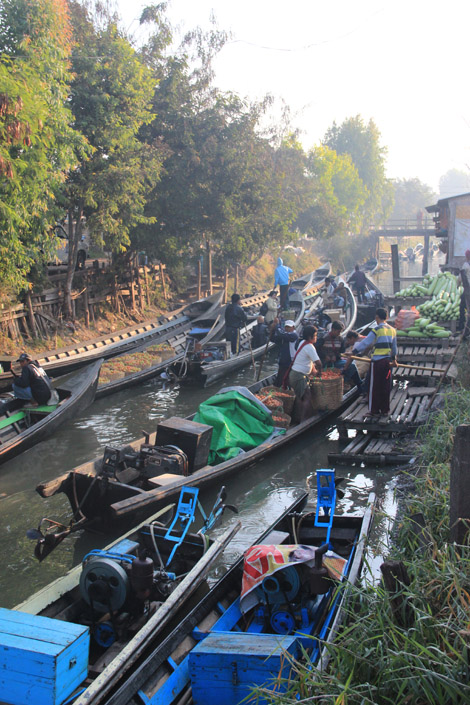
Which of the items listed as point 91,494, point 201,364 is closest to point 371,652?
point 91,494

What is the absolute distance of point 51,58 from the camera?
11.8 meters

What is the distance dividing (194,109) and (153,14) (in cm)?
335

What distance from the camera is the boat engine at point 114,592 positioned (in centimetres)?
409

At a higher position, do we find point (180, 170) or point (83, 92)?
point (83, 92)

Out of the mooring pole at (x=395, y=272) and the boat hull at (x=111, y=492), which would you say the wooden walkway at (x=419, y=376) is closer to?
the boat hull at (x=111, y=492)

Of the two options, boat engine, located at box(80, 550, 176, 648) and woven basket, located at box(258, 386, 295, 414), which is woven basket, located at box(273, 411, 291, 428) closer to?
woven basket, located at box(258, 386, 295, 414)

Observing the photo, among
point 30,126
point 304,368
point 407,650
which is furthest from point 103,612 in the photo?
→ point 30,126

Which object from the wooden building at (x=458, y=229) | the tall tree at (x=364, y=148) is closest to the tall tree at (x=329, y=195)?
the tall tree at (x=364, y=148)

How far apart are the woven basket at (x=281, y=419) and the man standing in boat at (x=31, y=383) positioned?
12.8 ft

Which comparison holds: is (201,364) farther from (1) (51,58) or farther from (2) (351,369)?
(1) (51,58)

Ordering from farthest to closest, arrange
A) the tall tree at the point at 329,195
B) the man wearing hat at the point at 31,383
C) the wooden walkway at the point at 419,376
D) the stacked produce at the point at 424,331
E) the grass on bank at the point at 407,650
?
the tall tree at the point at 329,195 < the stacked produce at the point at 424,331 < the wooden walkway at the point at 419,376 < the man wearing hat at the point at 31,383 < the grass on bank at the point at 407,650

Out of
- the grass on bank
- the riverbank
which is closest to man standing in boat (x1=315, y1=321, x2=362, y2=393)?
the grass on bank

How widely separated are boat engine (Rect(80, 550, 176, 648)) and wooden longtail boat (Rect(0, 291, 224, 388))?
8.24 meters

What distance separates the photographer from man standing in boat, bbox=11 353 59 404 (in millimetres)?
9570
